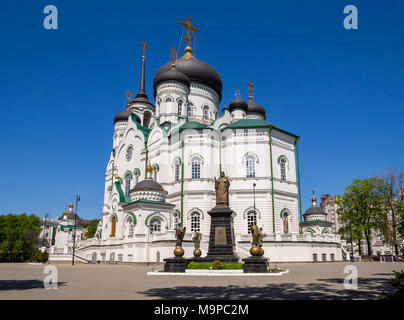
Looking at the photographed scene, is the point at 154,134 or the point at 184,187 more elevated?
the point at 154,134

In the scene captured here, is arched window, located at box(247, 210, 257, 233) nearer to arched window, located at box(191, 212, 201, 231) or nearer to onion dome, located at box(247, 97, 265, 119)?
arched window, located at box(191, 212, 201, 231)

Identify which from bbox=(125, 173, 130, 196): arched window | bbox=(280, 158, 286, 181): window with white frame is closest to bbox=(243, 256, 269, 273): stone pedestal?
bbox=(280, 158, 286, 181): window with white frame

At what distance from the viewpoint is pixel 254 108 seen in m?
46.2

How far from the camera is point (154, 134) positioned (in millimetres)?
38625

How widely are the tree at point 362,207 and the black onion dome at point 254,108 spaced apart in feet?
46.1

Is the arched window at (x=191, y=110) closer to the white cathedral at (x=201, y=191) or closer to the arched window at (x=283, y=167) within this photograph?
the white cathedral at (x=201, y=191)

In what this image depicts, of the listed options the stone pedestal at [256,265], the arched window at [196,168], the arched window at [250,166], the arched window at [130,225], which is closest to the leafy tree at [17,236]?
the arched window at [130,225]

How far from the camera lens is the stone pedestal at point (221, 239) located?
738 inches

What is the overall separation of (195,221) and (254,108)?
19522 millimetres

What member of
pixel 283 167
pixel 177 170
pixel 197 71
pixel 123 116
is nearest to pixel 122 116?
pixel 123 116

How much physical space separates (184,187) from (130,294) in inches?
962
